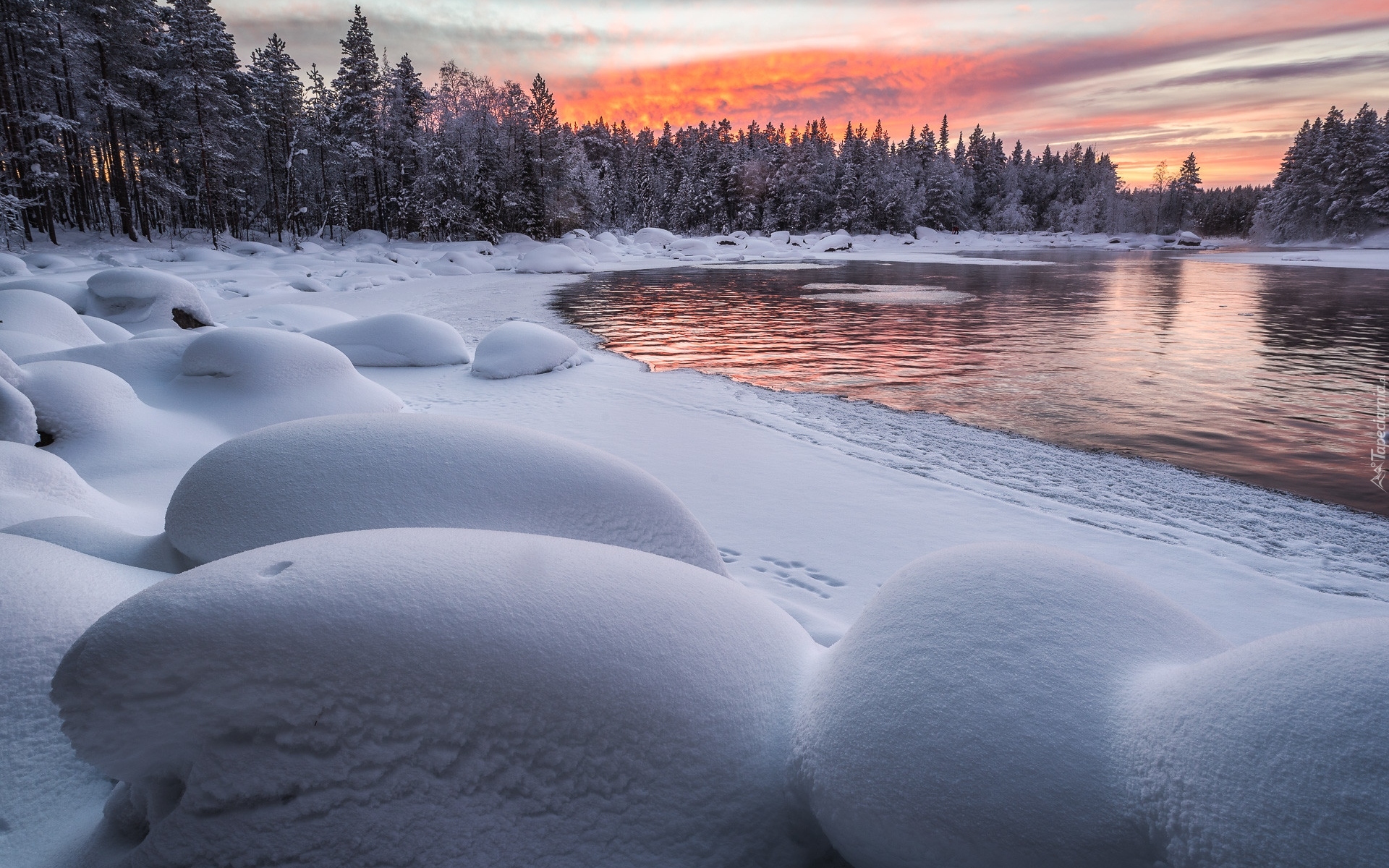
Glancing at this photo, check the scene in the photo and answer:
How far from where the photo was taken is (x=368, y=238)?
4297 centimetres

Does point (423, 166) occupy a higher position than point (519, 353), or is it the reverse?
point (423, 166)

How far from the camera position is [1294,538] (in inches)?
186

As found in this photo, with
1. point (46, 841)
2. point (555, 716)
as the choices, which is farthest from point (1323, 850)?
point (46, 841)

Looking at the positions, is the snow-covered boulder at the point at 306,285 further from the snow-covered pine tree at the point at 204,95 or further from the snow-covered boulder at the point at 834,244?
the snow-covered boulder at the point at 834,244

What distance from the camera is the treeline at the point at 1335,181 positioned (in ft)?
176

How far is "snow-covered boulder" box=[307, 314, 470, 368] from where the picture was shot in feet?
32.4

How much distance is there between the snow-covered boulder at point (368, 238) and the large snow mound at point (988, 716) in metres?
46.1

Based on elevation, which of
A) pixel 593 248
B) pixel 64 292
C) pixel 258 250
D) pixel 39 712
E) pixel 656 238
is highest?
pixel 656 238

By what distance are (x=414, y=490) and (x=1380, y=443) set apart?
9.39m

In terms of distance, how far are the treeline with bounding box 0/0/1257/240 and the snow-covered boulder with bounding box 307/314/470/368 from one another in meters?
8.68

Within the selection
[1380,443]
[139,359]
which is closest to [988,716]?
[139,359]

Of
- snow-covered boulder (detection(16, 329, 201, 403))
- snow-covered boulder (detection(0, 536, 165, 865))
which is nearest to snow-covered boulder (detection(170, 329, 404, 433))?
snow-covered boulder (detection(16, 329, 201, 403))

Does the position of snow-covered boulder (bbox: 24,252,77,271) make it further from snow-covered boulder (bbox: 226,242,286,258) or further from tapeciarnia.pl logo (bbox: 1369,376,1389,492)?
tapeciarnia.pl logo (bbox: 1369,376,1389,492)

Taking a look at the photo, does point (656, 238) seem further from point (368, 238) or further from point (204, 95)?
point (204, 95)
